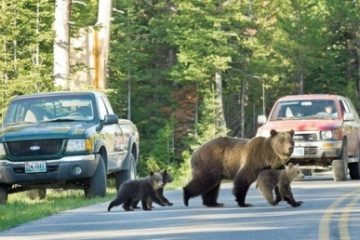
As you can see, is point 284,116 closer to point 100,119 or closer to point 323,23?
point 100,119

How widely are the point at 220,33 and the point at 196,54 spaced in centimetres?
187

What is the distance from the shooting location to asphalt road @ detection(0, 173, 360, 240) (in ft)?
47.9

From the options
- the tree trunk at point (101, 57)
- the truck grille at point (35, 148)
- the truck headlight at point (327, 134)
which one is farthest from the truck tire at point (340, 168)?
the tree trunk at point (101, 57)

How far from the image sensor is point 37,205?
20.8 meters

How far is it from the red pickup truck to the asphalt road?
22.1 ft

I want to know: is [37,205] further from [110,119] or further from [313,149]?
[313,149]

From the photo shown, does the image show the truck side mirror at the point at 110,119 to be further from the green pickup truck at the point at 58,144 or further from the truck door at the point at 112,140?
the truck door at the point at 112,140

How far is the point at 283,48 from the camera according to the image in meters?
77.6

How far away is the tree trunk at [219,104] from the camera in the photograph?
66.6 meters

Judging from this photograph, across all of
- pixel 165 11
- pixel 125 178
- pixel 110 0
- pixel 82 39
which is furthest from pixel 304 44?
pixel 125 178

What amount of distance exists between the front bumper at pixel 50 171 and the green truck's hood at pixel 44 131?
39 centimetres

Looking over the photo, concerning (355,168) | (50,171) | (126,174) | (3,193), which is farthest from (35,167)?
(355,168)

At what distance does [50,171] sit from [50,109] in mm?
1809

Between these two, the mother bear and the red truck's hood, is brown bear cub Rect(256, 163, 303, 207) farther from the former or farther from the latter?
the red truck's hood
